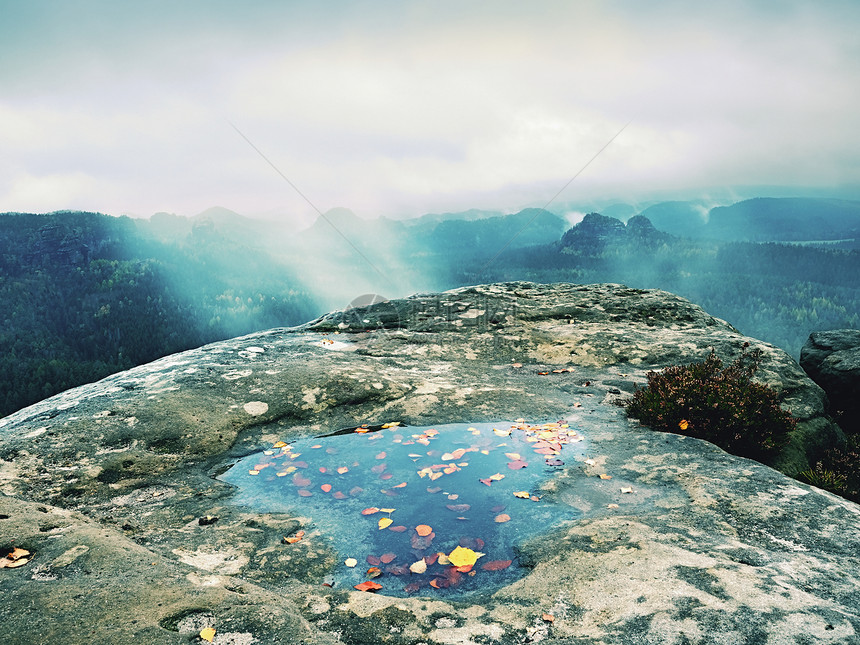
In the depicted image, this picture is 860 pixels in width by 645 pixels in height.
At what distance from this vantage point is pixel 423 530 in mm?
4086

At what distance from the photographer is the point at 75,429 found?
224 inches

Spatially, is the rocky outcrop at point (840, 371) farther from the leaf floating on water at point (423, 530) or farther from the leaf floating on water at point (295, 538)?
the leaf floating on water at point (295, 538)

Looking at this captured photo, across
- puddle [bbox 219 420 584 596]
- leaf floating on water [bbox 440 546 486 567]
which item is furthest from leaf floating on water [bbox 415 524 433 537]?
leaf floating on water [bbox 440 546 486 567]

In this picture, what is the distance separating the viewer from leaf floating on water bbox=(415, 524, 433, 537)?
13.3 feet

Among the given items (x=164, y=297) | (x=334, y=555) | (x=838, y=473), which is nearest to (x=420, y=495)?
(x=334, y=555)

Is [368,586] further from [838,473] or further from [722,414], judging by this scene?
[838,473]

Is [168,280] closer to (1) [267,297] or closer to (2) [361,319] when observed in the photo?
(1) [267,297]

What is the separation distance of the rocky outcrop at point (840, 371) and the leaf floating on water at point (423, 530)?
Result: 912 cm

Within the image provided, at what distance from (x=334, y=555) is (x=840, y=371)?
10658 mm

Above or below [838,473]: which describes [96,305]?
below

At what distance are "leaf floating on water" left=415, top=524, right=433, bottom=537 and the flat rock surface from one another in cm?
75

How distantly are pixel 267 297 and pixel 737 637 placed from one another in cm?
18789

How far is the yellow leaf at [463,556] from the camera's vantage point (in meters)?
3.68

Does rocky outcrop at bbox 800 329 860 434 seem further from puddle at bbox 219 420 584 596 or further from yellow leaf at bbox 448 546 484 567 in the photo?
yellow leaf at bbox 448 546 484 567
